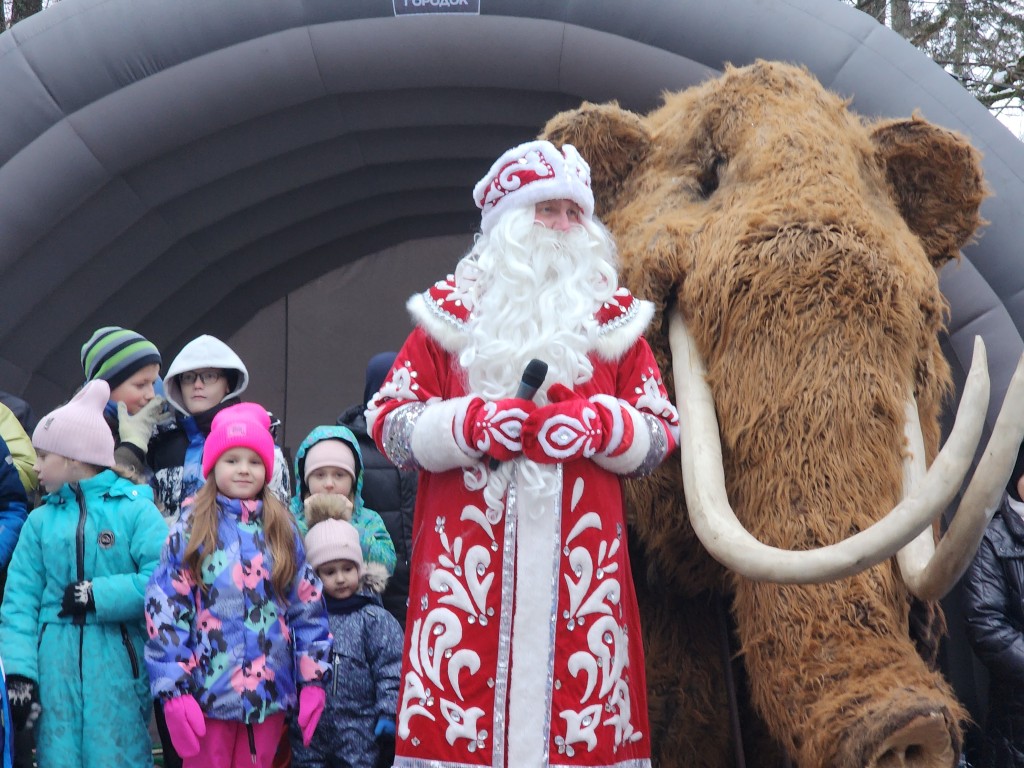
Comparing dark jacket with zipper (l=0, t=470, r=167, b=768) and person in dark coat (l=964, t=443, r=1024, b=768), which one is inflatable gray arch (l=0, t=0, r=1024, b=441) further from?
dark jacket with zipper (l=0, t=470, r=167, b=768)

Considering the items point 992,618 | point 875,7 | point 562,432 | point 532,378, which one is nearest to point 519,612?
point 562,432

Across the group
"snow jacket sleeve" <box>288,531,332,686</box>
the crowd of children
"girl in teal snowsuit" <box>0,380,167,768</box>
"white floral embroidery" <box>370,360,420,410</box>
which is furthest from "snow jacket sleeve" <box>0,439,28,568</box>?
"white floral embroidery" <box>370,360,420,410</box>

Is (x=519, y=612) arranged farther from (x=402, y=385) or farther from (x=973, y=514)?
(x=973, y=514)

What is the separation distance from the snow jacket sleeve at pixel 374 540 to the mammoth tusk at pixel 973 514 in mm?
1738

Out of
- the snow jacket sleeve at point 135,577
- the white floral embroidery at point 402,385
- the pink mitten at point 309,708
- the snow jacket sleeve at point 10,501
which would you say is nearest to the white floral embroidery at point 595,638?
the white floral embroidery at point 402,385

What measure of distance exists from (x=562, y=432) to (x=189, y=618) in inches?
48.2

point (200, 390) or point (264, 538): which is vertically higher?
point (200, 390)

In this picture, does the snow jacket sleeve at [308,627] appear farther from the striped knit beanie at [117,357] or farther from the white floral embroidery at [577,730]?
the striped knit beanie at [117,357]

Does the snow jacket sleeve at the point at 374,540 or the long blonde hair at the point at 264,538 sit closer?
the long blonde hair at the point at 264,538

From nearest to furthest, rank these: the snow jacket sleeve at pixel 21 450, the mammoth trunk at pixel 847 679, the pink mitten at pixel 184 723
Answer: the mammoth trunk at pixel 847 679 < the pink mitten at pixel 184 723 < the snow jacket sleeve at pixel 21 450

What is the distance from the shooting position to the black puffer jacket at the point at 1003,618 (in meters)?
4.48

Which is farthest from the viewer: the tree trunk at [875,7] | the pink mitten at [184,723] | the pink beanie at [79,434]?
the tree trunk at [875,7]

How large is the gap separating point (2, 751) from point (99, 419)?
1.01 metres

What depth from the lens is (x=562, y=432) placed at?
3.02 meters
